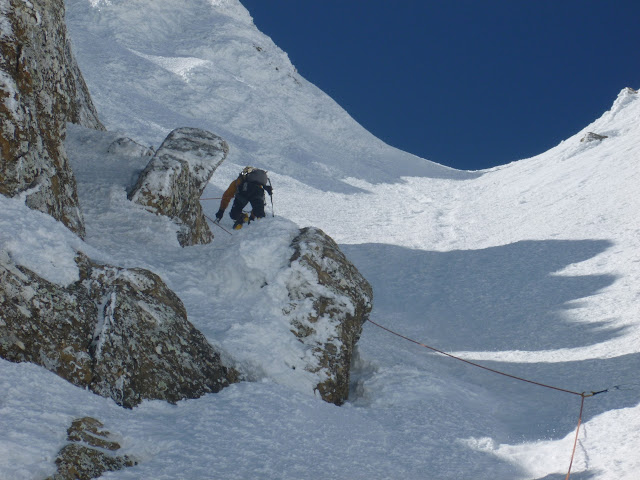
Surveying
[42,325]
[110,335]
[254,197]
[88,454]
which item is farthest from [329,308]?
[254,197]

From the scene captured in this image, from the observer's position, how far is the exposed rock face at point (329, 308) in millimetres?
8469

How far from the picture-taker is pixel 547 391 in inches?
395

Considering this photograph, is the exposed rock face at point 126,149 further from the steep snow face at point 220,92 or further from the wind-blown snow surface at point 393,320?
the steep snow face at point 220,92

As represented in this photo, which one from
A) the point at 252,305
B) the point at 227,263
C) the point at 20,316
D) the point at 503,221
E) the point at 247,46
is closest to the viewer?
the point at 20,316

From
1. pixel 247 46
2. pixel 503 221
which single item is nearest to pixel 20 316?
pixel 503 221

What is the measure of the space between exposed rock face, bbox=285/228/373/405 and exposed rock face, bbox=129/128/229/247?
3.09m

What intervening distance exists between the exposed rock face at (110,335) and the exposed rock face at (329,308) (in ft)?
4.70

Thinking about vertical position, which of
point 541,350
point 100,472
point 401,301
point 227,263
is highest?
point 401,301

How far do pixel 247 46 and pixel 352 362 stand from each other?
35.9 m

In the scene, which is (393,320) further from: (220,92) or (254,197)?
(220,92)

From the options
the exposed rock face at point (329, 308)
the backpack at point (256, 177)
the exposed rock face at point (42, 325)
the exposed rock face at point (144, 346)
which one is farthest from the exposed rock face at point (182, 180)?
the exposed rock face at point (42, 325)

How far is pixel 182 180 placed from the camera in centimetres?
1212

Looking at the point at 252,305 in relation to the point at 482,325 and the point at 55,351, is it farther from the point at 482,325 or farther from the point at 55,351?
the point at 482,325

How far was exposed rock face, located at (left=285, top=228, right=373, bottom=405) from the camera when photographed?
847 cm
